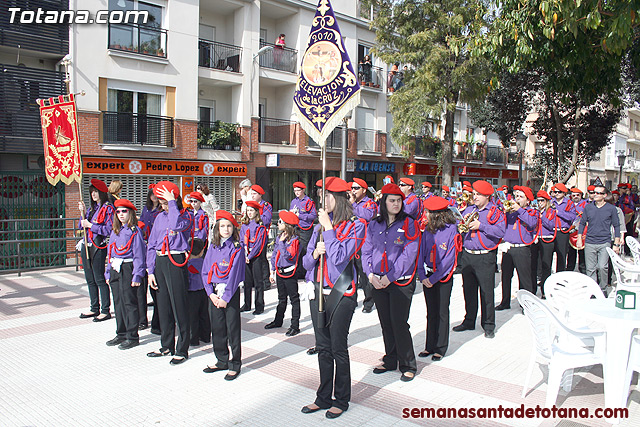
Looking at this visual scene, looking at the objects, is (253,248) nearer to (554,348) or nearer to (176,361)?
(176,361)

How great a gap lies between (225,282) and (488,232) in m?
3.71

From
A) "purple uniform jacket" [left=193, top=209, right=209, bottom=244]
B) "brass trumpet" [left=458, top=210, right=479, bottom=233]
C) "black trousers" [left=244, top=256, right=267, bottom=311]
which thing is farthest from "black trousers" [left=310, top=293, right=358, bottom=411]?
"black trousers" [left=244, top=256, right=267, bottom=311]

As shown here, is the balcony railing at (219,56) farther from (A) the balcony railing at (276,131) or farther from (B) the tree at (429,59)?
(B) the tree at (429,59)

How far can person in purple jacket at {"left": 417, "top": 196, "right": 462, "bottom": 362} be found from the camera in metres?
6.06

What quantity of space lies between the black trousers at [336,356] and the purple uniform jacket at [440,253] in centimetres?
180

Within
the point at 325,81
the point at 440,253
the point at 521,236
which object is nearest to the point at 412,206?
the point at 521,236

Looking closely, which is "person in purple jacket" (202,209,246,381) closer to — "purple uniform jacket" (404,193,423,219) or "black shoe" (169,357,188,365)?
"black shoe" (169,357,188,365)

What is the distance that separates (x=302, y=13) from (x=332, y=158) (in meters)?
6.66

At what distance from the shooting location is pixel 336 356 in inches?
177

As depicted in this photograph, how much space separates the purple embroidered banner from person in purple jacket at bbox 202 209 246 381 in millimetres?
1462

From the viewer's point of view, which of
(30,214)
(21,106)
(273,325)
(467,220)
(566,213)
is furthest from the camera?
(21,106)

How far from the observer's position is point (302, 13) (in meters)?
21.9

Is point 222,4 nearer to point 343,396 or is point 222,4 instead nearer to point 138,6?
point 138,6

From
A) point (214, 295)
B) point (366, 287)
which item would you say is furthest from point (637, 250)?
point (214, 295)
